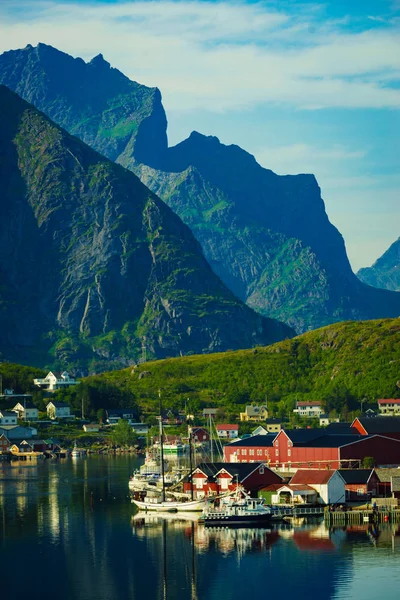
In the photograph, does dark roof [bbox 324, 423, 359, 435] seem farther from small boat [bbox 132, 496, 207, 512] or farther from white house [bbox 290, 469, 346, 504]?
small boat [bbox 132, 496, 207, 512]

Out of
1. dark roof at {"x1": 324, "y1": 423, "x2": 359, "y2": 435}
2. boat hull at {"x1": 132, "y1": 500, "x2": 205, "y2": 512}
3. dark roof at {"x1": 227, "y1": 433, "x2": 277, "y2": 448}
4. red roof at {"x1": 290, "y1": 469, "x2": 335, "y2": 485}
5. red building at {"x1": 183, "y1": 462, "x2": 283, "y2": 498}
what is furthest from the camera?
dark roof at {"x1": 324, "y1": 423, "x2": 359, "y2": 435}

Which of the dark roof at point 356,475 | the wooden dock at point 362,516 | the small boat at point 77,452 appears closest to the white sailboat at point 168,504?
the wooden dock at point 362,516

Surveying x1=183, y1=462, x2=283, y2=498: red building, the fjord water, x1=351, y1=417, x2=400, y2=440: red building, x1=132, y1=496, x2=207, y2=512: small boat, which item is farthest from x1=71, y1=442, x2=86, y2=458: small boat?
x1=183, y1=462, x2=283, y2=498: red building

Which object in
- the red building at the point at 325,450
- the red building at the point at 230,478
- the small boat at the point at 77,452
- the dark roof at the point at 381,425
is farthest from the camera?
the small boat at the point at 77,452

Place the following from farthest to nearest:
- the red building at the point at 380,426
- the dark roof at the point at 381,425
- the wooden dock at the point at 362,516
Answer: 1. the dark roof at the point at 381,425
2. the red building at the point at 380,426
3. the wooden dock at the point at 362,516

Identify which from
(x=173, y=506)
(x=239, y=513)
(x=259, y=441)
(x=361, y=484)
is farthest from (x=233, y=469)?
(x=259, y=441)

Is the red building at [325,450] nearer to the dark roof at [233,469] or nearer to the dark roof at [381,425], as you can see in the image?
the dark roof at [381,425]
